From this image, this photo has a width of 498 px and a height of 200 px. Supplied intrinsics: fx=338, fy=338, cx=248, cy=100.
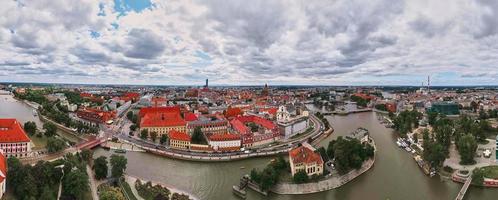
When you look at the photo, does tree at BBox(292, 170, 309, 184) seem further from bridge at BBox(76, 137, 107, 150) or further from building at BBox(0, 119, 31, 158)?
building at BBox(0, 119, 31, 158)

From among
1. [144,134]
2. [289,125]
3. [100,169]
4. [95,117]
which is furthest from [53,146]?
[289,125]

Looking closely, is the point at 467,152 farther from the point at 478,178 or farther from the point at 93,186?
the point at 93,186

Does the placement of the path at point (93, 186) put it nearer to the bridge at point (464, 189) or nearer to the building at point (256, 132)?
the building at point (256, 132)

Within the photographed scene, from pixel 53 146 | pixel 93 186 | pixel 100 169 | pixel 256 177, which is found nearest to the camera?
pixel 93 186

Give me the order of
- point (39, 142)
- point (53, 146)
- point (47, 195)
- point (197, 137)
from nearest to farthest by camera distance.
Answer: point (47, 195), point (53, 146), point (39, 142), point (197, 137)

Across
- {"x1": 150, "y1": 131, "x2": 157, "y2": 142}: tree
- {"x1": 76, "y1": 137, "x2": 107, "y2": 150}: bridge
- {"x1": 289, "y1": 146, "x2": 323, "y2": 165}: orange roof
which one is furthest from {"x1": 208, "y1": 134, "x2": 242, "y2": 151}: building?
{"x1": 76, "y1": 137, "x2": 107, "y2": 150}: bridge

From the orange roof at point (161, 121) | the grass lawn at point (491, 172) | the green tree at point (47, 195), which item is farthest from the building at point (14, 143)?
the grass lawn at point (491, 172)
